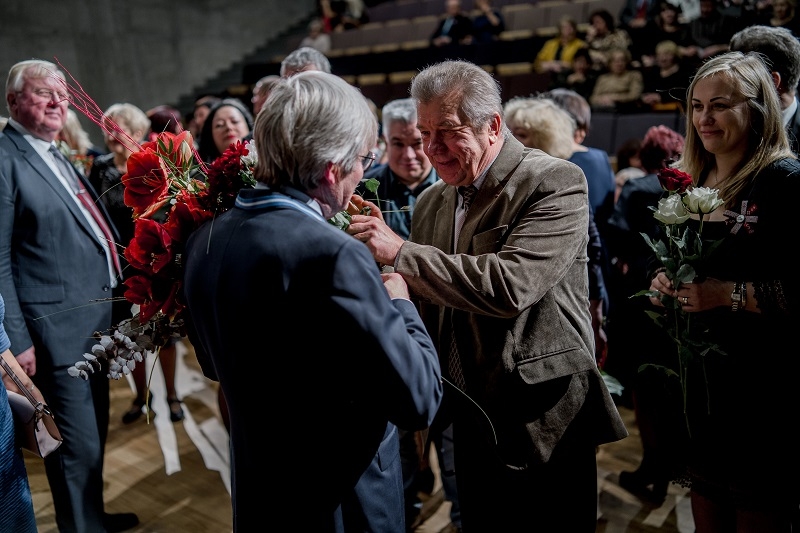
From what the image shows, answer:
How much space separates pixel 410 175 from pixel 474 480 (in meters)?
1.28

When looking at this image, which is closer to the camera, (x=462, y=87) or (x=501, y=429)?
(x=462, y=87)

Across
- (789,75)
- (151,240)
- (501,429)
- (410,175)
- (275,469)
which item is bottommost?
(501,429)

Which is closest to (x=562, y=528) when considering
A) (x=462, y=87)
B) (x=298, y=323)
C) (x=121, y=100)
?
(x=298, y=323)

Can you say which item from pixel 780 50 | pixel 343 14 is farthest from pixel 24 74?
pixel 343 14

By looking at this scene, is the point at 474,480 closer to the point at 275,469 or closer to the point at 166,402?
the point at 275,469

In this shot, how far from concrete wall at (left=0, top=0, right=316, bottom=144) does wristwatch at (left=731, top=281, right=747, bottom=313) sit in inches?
333

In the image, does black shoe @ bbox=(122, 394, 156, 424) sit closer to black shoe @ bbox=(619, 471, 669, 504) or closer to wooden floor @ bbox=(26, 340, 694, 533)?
wooden floor @ bbox=(26, 340, 694, 533)

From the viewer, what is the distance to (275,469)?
1188mm

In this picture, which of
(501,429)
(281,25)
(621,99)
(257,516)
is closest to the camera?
(257,516)

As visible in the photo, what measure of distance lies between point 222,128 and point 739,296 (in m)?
2.39

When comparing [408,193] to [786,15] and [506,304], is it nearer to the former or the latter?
[506,304]

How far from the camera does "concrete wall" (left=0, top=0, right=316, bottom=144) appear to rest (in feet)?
28.0

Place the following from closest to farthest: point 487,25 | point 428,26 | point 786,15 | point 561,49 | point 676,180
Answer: point 676,180 < point 786,15 < point 561,49 < point 487,25 < point 428,26

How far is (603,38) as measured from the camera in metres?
6.79
